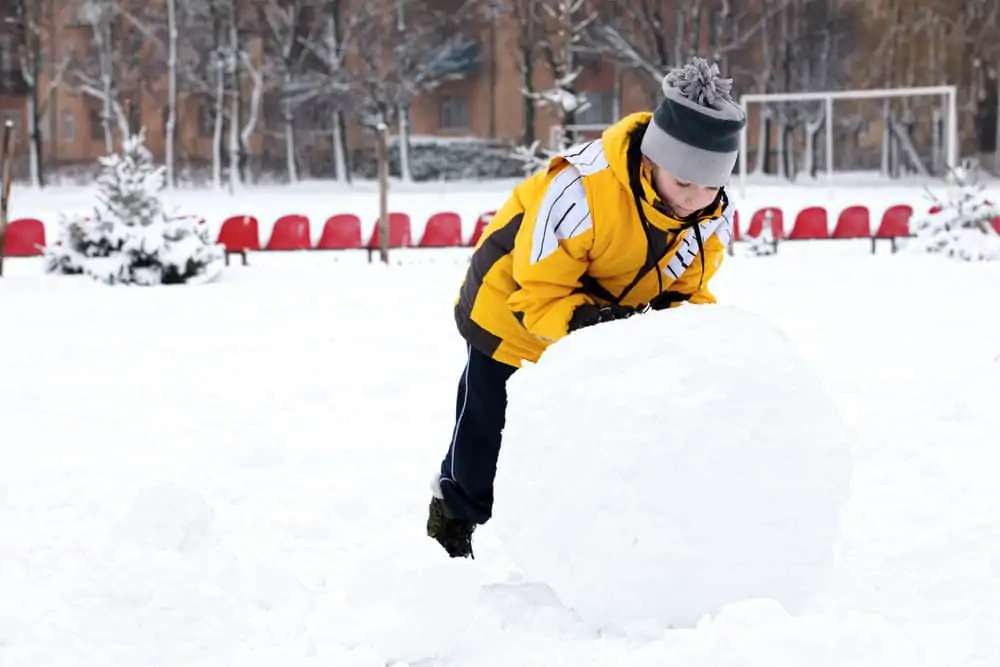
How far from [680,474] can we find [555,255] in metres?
0.80

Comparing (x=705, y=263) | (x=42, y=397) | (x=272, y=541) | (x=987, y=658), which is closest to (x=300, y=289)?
(x=42, y=397)

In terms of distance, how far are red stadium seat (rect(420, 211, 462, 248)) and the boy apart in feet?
48.8

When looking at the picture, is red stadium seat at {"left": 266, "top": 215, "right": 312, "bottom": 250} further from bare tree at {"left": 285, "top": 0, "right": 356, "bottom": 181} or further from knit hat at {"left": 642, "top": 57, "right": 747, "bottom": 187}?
bare tree at {"left": 285, "top": 0, "right": 356, "bottom": 181}

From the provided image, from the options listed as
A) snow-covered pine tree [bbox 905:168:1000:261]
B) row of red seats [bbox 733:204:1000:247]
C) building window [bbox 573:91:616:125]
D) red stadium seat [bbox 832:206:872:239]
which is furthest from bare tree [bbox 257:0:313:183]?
snow-covered pine tree [bbox 905:168:1000:261]

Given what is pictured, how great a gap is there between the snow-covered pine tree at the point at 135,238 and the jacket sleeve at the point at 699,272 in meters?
10.7

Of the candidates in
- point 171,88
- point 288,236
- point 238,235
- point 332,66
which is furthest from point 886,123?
point 238,235

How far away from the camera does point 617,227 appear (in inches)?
131

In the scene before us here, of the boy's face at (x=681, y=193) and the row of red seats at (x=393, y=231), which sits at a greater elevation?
the boy's face at (x=681, y=193)

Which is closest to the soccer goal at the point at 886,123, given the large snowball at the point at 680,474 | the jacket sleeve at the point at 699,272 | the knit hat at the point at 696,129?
the jacket sleeve at the point at 699,272

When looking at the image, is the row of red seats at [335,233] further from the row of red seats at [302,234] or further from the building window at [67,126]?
the building window at [67,126]

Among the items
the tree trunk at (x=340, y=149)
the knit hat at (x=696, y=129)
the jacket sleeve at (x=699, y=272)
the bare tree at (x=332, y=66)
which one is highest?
the bare tree at (x=332, y=66)

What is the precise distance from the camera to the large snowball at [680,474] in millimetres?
2730

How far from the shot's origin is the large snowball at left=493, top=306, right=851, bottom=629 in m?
2.73

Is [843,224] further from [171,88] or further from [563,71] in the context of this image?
[171,88]
